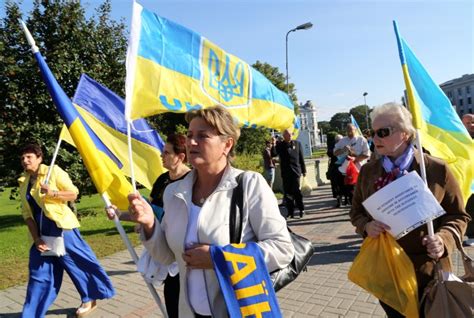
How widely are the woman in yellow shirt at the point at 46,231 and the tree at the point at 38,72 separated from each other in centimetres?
628

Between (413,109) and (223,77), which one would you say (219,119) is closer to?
(413,109)

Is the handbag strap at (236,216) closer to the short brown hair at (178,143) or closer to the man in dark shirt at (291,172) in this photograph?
the short brown hair at (178,143)

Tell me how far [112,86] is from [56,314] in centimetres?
805

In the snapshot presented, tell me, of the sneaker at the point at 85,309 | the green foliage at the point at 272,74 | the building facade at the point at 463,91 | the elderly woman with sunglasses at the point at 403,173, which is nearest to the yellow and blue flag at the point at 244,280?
the elderly woman with sunglasses at the point at 403,173

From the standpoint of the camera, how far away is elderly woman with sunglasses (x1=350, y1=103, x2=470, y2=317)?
98.3 inches

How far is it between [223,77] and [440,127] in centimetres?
206

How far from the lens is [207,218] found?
6.66ft

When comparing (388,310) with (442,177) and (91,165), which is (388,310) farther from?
(91,165)

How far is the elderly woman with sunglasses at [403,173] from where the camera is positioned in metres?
2.50

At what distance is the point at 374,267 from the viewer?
8.29 feet

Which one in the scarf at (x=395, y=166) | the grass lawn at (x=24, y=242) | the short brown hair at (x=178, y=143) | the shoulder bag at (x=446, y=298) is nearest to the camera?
the shoulder bag at (x=446, y=298)

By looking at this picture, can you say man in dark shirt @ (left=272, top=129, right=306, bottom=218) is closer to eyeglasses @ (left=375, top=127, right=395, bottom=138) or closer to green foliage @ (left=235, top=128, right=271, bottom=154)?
eyeglasses @ (left=375, top=127, right=395, bottom=138)

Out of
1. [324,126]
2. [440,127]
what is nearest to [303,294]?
[440,127]

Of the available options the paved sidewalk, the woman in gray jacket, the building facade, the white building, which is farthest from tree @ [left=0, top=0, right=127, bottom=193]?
the white building
